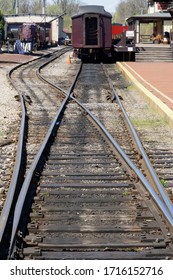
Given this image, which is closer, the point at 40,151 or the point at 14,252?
the point at 14,252

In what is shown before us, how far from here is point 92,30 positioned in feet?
112

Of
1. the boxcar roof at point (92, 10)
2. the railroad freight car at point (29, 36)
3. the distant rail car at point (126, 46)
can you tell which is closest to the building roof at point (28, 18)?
the railroad freight car at point (29, 36)

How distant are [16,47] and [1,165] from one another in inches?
1646

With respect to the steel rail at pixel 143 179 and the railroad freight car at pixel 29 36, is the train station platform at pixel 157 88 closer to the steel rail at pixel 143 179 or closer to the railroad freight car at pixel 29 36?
the steel rail at pixel 143 179

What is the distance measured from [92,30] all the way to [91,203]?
93.6ft

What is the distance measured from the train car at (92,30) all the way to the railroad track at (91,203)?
2382 cm

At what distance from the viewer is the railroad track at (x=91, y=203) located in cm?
516

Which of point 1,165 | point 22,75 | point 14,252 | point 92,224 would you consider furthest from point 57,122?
point 22,75

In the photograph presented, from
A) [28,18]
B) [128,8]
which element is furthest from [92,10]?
[128,8]

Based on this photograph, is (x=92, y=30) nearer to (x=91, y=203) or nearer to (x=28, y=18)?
(x=91, y=203)

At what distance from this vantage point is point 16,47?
48.8m

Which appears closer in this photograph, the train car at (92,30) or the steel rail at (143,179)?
the steel rail at (143,179)

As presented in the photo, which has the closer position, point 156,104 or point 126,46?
point 156,104

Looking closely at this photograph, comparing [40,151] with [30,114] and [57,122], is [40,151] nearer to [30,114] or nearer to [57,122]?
[57,122]
